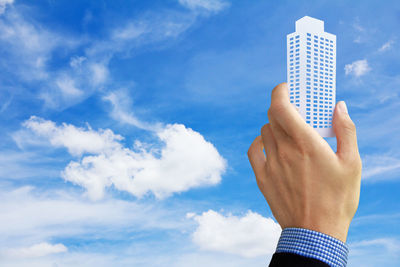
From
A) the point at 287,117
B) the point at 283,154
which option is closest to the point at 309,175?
the point at 283,154

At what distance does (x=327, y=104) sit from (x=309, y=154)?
1450mm

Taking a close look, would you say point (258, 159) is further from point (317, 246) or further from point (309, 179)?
point (317, 246)

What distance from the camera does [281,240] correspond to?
82.0 inches

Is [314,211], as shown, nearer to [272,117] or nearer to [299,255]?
[299,255]

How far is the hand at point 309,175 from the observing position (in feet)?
6.62

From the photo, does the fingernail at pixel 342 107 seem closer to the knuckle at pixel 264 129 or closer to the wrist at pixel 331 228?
the knuckle at pixel 264 129

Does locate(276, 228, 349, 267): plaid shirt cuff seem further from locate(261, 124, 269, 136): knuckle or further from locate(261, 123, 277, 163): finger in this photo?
locate(261, 124, 269, 136): knuckle

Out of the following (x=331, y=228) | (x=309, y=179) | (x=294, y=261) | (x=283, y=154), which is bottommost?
(x=294, y=261)

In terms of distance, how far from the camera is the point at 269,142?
239 centimetres

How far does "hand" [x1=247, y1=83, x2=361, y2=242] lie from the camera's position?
202 centimetres

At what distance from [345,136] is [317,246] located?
0.78 meters

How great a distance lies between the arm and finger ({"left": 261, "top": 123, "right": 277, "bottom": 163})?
0.13 ft

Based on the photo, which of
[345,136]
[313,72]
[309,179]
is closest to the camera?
[309,179]

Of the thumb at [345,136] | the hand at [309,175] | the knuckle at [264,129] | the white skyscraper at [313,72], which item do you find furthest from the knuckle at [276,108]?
the white skyscraper at [313,72]
